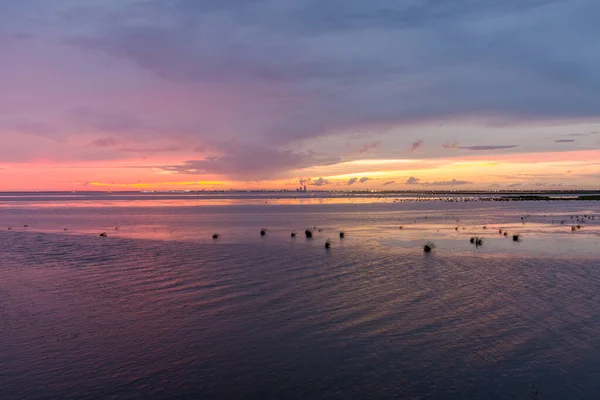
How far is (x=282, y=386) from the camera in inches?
436

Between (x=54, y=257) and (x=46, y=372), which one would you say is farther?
(x=54, y=257)

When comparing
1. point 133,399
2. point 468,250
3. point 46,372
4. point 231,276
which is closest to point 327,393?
point 133,399

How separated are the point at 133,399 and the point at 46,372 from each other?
3.15m

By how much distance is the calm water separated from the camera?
36.8ft

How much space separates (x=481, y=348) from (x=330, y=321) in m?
4.96

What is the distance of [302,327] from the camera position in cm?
1541

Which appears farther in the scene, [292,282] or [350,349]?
[292,282]

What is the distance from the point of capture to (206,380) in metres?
11.4

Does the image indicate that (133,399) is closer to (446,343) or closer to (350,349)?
(350,349)

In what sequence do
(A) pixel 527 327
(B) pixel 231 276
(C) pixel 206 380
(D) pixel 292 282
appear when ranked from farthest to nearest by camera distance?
(B) pixel 231 276 < (D) pixel 292 282 < (A) pixel 527 327 < (C) pixel 206 380

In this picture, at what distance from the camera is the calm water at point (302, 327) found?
11.2 metres

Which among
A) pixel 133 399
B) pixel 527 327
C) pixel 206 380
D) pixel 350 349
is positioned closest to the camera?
pixel 133 399

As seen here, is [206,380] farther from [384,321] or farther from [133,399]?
[384,321]

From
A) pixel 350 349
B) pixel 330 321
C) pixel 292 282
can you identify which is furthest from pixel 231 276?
pixel 350 349
